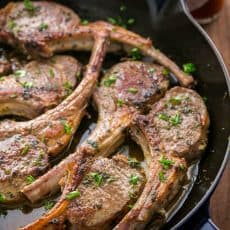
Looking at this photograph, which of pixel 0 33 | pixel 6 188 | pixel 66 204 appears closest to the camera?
pixel 66 204

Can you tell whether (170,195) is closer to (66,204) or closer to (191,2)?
(66,204)

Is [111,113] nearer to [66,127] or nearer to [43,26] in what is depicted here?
[66,127]

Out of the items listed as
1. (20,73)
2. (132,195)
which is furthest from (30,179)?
(20,73)

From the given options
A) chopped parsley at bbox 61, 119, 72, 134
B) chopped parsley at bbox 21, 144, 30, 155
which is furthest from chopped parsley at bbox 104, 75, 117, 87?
chopped parsley at bbox 21, 144, 30, 155

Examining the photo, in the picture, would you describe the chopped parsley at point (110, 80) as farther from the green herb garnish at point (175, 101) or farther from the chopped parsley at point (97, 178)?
the chopped parsley at point (97, 178)

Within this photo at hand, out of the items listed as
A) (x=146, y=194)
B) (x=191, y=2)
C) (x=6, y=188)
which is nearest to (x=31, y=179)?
(x=6, y=188)

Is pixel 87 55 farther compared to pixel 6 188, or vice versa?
pixel 87 55
